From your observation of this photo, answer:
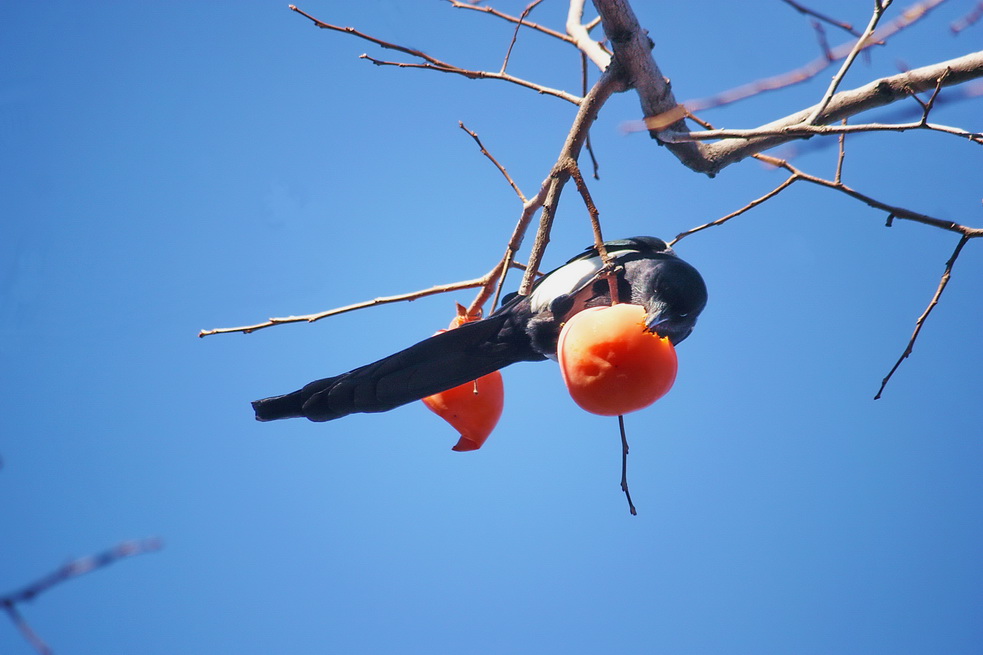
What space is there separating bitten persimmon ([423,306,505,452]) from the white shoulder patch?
24cm

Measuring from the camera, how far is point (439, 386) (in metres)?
1.93

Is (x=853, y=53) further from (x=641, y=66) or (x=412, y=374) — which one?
(x=412, y=374)

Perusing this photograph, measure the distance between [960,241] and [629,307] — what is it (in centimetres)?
71

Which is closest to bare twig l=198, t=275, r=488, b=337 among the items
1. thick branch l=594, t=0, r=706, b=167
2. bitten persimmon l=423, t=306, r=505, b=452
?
bitten persimmon l=423, t=306, r=505, b=452

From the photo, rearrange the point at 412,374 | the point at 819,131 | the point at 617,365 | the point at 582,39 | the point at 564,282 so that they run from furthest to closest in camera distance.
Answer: the point at 582,39
the point at 564,282
the point at 412,374
the point at 617,365
the point at 819,131

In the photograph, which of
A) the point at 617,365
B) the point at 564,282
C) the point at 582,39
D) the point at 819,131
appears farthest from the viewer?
the point at 582,39

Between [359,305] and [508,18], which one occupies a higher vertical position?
[508,18]

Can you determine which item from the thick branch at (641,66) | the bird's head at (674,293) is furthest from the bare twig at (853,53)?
the bird's head at (674,293)

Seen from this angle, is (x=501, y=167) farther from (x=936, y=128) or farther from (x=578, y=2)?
(x=936, y=128)

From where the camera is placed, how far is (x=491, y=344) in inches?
77.5

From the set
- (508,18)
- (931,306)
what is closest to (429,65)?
(508,18)

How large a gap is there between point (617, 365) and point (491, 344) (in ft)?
1.62

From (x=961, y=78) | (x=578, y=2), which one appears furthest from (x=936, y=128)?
(x=578, y=2)

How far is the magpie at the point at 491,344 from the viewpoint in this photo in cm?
192
